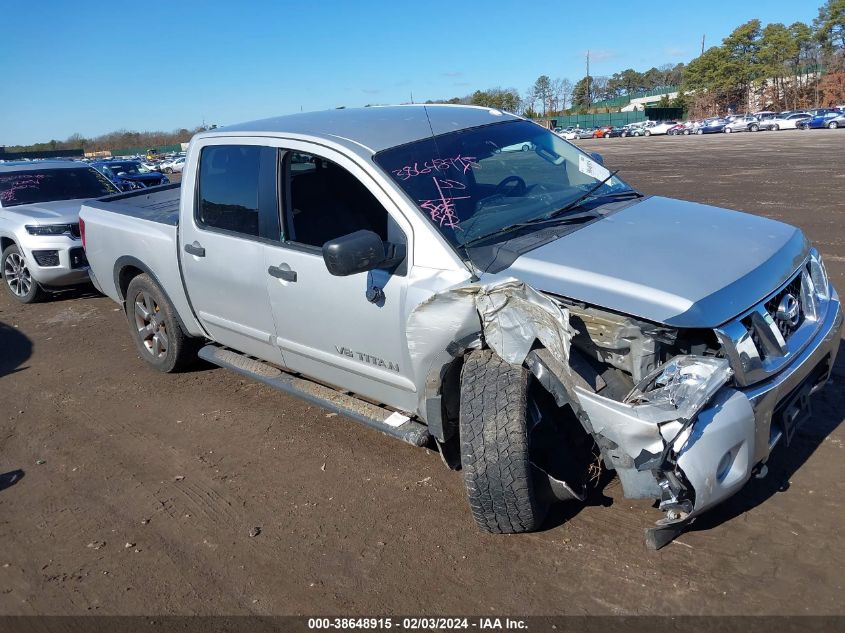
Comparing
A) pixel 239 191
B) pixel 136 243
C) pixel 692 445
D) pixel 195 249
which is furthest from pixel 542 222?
pixel 136 243

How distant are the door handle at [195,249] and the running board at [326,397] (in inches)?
29.6

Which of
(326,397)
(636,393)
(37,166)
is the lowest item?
(326,397)

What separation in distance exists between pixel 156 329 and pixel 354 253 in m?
3.02

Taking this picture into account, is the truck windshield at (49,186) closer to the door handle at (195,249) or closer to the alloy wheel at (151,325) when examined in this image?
the alloy wheel at (151,325)

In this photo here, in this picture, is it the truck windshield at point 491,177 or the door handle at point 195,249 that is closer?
the truck windshield at point 491,177

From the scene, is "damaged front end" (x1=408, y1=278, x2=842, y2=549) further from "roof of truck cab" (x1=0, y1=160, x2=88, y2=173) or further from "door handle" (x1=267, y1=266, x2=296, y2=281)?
"roof of truck cab" (x1=0, y1=160, x2=88, y2=173)

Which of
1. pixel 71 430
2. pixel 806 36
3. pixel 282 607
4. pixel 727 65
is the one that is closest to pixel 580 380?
pixel 282 607

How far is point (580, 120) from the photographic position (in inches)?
3634

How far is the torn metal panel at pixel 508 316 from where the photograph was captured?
2.92 m

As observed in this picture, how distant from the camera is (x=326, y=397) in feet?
13.5

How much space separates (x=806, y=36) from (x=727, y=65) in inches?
385

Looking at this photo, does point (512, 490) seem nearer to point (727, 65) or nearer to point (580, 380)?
point (580, 380)

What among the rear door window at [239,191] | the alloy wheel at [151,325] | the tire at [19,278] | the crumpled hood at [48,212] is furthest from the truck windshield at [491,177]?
the tire at [19,278]

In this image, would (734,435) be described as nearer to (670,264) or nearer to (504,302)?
(670,264)
